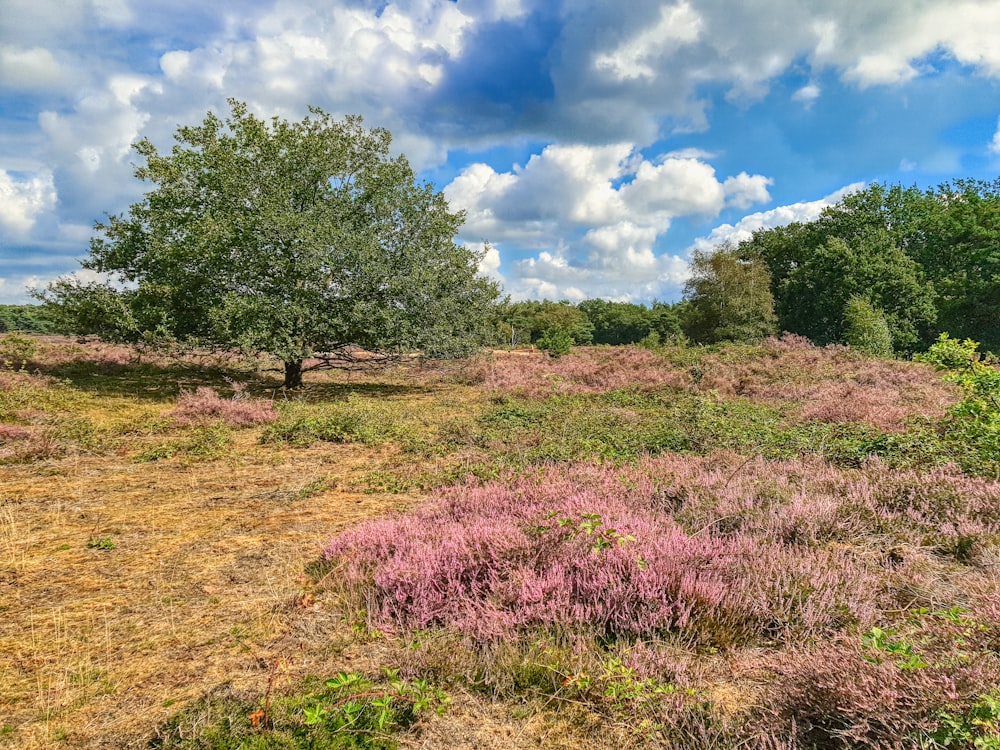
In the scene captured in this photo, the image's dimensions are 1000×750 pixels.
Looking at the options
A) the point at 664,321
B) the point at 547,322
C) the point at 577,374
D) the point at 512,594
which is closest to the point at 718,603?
the point at 512,594

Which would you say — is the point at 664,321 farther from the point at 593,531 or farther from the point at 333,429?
the point at 593,531

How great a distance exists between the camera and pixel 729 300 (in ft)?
133

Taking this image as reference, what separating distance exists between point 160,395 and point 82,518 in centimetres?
1170

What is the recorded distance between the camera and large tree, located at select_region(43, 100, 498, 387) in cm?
1548

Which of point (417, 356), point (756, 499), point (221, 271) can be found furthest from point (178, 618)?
point (417, 356)

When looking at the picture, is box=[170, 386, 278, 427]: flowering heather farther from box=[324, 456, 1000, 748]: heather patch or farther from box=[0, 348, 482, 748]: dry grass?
box=[324, 456, 1000, 748]: heather patch

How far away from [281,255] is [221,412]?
5.77 metres

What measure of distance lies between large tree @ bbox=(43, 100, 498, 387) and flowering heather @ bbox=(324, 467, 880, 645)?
1220cm

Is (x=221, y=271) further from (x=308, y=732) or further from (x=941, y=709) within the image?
(x=941, y=709)

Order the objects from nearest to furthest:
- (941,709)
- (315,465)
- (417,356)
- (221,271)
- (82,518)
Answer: (941,709)
(82,518)
(315,465)
(221,271)
(417,356)

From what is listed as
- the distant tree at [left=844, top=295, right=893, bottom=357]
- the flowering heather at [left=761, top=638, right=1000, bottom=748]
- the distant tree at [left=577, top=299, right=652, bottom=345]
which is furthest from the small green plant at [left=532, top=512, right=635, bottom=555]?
the distant tree at [left=577, top=299, right=652, bottom=345]

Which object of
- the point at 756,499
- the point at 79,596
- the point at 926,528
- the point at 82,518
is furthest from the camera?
the point at 82,518

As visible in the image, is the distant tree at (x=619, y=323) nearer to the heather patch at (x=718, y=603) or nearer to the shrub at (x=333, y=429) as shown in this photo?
the shrub at (x=333, y=429)

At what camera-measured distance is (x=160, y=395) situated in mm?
16250
